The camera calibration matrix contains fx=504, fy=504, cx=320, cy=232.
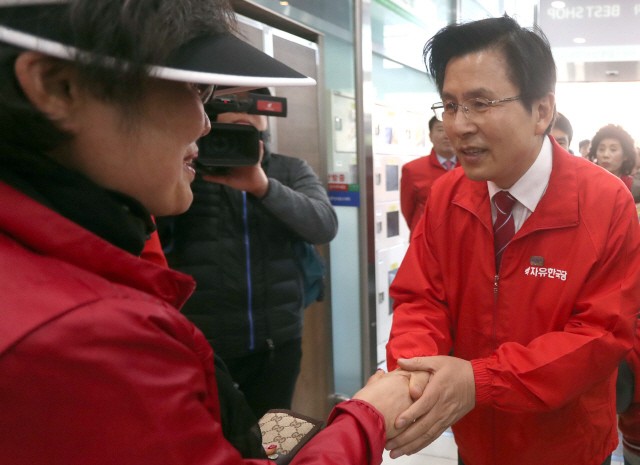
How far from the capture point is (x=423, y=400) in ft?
4.18

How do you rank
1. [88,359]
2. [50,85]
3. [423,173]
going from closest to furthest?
[88,359], [50,85], [423,173]

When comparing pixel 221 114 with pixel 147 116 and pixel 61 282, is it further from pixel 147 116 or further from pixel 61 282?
pixel 61 282

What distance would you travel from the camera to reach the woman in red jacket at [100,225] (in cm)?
54

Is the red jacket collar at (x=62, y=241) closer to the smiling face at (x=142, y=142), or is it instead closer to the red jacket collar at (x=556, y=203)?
the smiling face at (x=142, y=142)

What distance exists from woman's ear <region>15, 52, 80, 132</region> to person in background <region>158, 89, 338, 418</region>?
1.13 m

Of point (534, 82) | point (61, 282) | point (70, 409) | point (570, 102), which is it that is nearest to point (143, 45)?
point (61, 282)

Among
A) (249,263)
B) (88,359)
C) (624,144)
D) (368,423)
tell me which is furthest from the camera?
(624,144)

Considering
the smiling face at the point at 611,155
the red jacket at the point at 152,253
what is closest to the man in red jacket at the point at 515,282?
the red jacket at the point at 152,253

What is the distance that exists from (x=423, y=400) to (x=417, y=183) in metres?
2.78

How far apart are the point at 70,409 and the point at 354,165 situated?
2903 mm

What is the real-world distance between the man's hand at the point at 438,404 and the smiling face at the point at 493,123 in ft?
1.70

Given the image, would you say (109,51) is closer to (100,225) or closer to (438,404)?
(100,225)

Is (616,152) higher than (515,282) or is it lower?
higher

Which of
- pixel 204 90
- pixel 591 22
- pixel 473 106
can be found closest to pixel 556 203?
pixel 473 106
